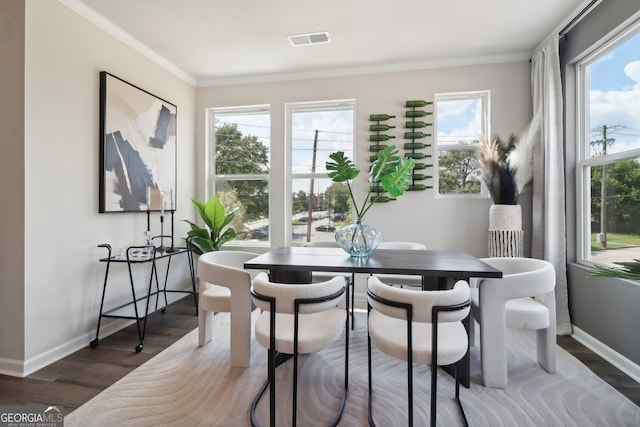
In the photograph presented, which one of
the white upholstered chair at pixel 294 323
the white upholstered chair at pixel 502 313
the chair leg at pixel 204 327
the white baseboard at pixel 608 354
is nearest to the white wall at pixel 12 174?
the chair leg at pixel 204 327

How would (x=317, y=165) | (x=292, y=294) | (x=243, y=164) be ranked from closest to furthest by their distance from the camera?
(x=292, y=294)
(x=317, y=165)
(x=243, y=164)

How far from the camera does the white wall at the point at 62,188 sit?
227 centimetres

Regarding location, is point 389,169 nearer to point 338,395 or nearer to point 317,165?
point 338,395

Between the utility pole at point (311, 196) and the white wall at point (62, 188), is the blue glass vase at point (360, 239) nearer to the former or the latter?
the utility pole at point (311, 196)

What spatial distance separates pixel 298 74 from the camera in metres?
3.98

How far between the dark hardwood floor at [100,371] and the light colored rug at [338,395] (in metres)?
0.11

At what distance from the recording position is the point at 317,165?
4.11 metres

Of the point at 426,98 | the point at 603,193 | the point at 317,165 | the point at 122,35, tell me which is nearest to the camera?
the point at 603,193

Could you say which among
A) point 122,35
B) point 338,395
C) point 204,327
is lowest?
point 338,395

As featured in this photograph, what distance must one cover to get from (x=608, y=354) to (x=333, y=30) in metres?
3.53

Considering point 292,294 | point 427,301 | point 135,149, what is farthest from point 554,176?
point 135,149

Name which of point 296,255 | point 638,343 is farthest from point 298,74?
point 638,343

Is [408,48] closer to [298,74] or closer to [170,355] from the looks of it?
[298,74]

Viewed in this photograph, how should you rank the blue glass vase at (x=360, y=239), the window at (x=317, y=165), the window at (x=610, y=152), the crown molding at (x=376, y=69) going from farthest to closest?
the window at (x=317, y=165) < the crown molding at (x=376, y=69) < the blue glass vase at (x=360, y=239) < the window at (x=610, y=152)
